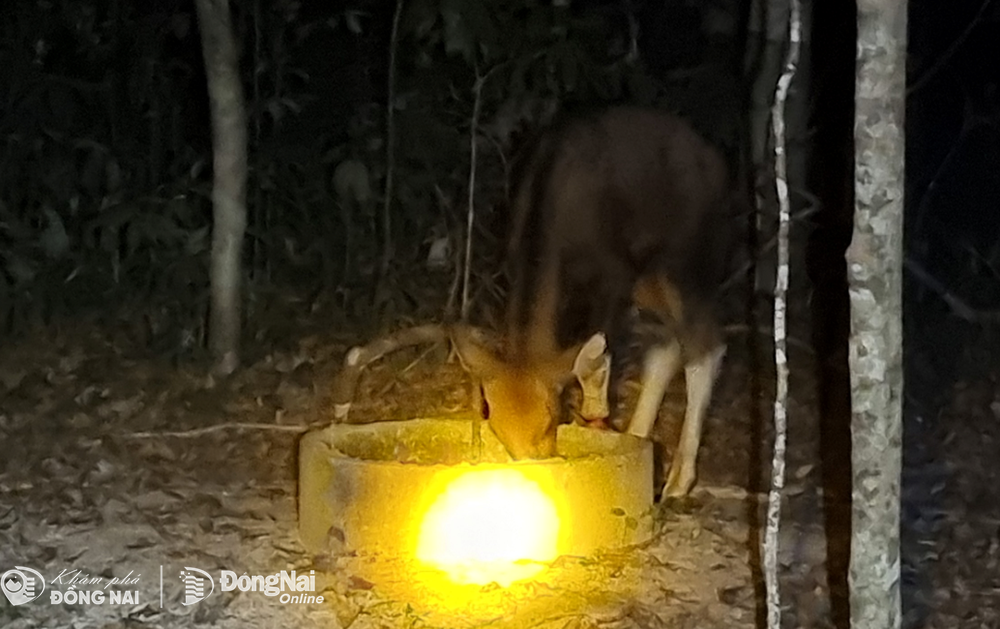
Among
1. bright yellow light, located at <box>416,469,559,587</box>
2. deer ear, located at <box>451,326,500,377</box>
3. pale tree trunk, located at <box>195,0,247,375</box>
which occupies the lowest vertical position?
bright yellow light, located at <box>416,469,559,587</box>

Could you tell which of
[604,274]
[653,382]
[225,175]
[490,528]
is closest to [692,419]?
[653,382]

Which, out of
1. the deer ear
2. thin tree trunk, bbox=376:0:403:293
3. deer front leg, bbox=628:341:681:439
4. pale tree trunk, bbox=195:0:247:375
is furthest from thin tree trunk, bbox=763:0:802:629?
pale tree trunk, bbox=195:0:247:375

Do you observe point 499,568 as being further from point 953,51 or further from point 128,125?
point 128,125

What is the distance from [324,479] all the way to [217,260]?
78cm

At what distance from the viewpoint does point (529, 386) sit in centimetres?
170

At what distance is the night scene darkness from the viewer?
1.47m

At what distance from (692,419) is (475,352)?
0.36 m

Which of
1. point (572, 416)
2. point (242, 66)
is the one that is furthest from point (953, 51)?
point (242, 66)

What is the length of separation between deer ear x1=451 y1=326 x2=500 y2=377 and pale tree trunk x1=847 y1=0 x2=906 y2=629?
62cm

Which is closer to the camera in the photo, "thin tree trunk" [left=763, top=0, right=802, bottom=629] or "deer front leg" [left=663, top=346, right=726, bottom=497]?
"thin tree trunk" [left=763, top=0, right=802, bottom=629]

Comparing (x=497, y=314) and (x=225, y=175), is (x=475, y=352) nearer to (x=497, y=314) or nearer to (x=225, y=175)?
(x=497, y=314)
